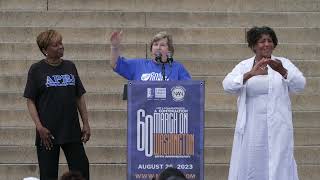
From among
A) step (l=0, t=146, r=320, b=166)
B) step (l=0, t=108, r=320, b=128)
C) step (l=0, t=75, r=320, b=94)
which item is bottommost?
step (l=0, t=146, r=320, b=166)

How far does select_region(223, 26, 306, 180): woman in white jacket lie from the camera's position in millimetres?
7281

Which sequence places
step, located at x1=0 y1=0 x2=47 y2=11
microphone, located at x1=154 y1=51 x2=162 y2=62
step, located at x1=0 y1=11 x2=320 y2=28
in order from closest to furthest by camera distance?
microphone, located at x1=154 y1=51 x2=162 y2=62
step, located at x1=0 y1=11 x2=320 y2=28
step, located at x1=0 y1=0 x2=47 y2=11


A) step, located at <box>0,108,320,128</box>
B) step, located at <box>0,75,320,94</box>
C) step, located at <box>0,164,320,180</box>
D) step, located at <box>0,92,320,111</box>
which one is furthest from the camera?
step, located at <box>0,75,320,94</box>

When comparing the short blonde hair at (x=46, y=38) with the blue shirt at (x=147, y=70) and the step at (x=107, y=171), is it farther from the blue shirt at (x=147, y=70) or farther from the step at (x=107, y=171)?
the step at (x=107, y=171)

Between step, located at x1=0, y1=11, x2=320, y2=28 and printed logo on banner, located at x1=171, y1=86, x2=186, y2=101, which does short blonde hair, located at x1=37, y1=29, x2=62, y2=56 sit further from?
step, located at x1=0, y1=11, x2=320, y2=28

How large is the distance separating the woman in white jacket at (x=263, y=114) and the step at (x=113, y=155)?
1.82 metres

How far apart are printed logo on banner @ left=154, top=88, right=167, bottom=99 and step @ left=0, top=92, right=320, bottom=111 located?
256 cm

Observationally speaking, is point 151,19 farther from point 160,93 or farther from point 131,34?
point 160,93

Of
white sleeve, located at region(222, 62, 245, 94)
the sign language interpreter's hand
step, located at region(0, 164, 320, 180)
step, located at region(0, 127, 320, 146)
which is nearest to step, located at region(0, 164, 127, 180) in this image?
step, located at region(0, 164, 320, 180)

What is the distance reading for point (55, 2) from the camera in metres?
11.4

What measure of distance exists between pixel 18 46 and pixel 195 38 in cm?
206

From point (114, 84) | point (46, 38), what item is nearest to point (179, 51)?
point (114, 84)

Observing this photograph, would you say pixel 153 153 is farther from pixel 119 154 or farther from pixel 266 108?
pixel 119 154

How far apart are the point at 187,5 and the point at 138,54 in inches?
50.6
